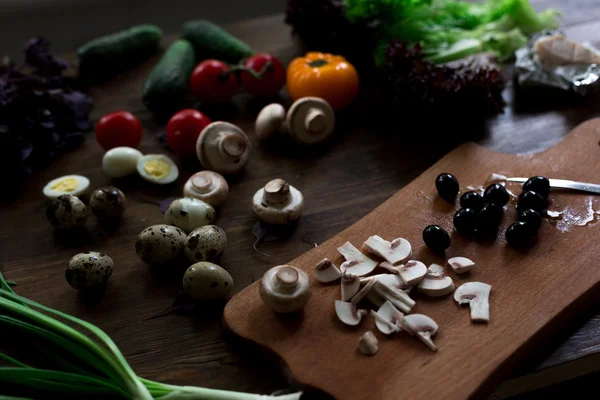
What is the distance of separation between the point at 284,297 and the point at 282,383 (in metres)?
0.21

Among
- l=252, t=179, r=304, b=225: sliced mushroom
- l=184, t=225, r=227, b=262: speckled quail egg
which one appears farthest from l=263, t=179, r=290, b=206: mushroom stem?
l=184, t=225, r=227, b=262: speckled quail egg

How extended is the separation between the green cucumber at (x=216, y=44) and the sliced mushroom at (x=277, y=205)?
47.4 inches

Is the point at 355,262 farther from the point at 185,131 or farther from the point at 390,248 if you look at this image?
the point at 185,131

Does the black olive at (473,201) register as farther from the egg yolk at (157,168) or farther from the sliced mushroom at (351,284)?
the egg yolk at (157,168)

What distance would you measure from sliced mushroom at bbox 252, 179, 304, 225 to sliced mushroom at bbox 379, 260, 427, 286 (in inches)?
15.8

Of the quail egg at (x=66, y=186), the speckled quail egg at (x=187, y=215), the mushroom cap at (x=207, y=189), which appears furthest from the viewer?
the quail egg at (x=66, y=186)

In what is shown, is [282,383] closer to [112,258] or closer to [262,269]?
[262,269]

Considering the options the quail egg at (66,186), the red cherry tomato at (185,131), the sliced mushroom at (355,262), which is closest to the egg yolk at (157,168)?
the red cherry tomato at (185,131)

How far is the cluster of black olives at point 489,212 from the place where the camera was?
176 cm

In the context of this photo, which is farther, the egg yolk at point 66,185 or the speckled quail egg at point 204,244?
the egg yolk at point 66,185

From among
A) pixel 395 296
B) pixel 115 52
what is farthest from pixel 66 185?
pixel 395 296

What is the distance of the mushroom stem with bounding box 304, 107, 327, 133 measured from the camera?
2.34m

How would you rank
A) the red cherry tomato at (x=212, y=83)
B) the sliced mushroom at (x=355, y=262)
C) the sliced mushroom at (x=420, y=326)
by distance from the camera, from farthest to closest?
the red cherry tomato at (x=212, y=83)
the sliced mushroom at (x=355, y=262)
the sliced mushroom at (x=420, y=326)

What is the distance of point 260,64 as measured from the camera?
2.75m
